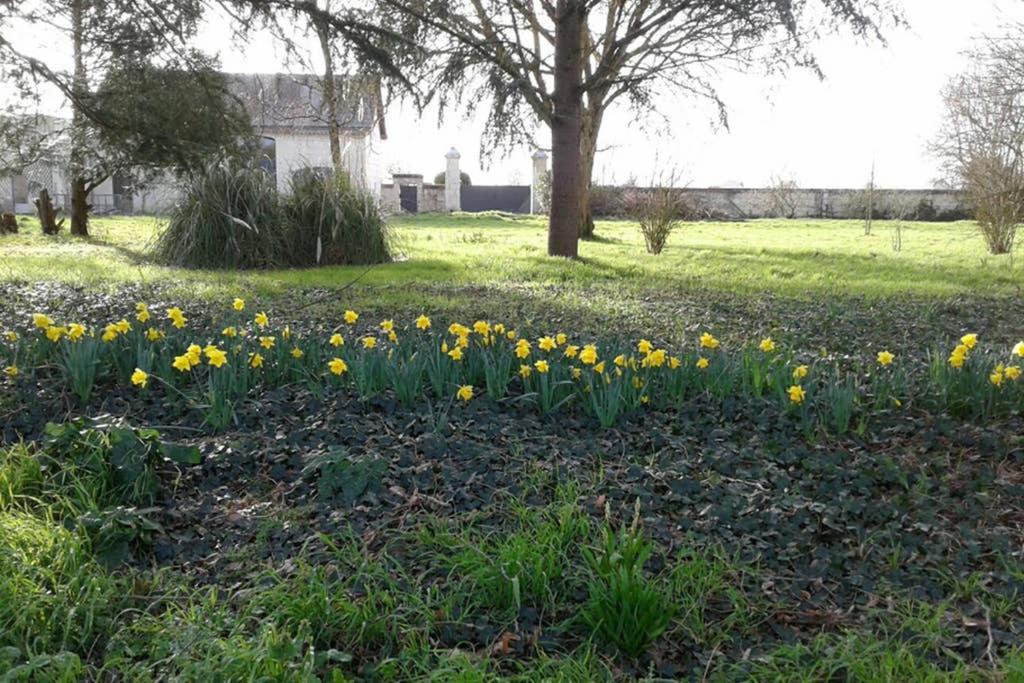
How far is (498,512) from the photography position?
8.17ft

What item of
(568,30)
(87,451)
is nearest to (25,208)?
(568,30)

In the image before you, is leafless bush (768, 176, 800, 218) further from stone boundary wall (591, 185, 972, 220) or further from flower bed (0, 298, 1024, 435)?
flower bed (0, 298, 1024, 435)

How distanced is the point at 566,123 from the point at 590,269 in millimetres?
1867

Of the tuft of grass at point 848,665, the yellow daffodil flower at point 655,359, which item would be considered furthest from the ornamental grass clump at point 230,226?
the tuft of grass at point 848,665

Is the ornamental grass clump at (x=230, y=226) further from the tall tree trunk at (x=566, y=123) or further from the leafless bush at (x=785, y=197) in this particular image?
the leafless bush at (x=785, y=197)

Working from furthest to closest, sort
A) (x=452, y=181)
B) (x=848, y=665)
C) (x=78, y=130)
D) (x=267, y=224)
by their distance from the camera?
1. (x=452, y=181)
2. (x=78, y=130)
3. (x=267, y=224)
4. (x=848, y=665)

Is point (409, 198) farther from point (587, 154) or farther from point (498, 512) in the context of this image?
point (498, 512)

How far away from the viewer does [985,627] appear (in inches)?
79.3

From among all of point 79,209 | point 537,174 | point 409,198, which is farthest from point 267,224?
point 409,198

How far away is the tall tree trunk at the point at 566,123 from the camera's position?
9.63 m

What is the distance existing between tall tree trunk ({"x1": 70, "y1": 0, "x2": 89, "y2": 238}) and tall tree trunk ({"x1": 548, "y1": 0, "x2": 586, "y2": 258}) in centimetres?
495

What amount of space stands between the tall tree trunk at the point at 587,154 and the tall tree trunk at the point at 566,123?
525 cm

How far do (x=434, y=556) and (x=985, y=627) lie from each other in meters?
1.35

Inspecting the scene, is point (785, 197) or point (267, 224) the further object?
point (785, 197)
